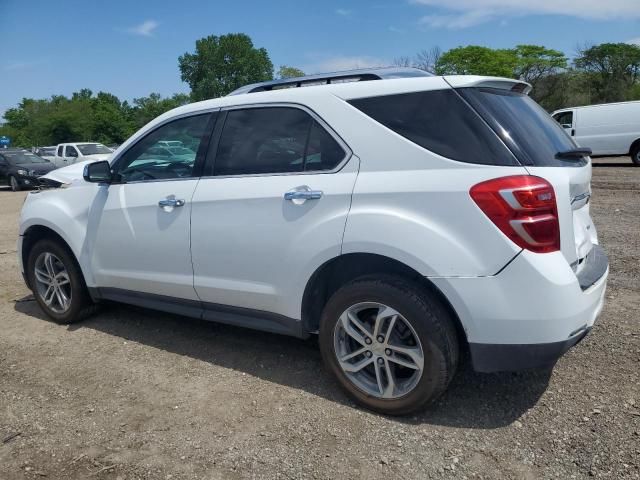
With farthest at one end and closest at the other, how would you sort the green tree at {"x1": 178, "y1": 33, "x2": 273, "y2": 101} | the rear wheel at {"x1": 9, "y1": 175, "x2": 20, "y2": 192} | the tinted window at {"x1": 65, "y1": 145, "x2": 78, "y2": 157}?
1. the green tree at {"x1": 178, "y1": 33, "x2": 273, "y2": 101}
2. the tinted window at {"x1": 65, "y1": 145, "x2": 78, "y2": 157}
3. the rear wheel at {"x1": 9, "y1": 175, "x2": 20, "y2": 192}

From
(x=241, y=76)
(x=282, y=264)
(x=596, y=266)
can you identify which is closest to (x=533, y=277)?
(x=596, y=266)

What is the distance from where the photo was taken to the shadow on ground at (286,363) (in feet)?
9.80

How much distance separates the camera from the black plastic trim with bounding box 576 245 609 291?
273 centimetres

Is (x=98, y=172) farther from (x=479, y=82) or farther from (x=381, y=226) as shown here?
(x=479, y=82)

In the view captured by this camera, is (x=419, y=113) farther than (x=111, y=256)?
No

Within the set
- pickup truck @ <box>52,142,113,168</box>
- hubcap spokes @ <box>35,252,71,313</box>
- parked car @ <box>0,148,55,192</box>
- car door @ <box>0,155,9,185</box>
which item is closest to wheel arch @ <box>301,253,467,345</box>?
hubcap spokes @ <box>35,252,71,313</box>

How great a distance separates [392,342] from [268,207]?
→ 1.07 metres

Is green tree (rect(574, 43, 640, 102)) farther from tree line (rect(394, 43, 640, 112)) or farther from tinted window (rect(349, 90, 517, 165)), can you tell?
tinted window (rect(349, 90, 517, 165))

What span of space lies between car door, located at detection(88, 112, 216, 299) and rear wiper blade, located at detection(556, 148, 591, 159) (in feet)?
7.20

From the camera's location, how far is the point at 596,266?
3014mm

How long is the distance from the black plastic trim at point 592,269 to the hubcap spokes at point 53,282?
150 inches

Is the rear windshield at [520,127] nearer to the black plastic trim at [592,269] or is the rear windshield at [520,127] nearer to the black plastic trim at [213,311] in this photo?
the black plastic trim at [592,269]

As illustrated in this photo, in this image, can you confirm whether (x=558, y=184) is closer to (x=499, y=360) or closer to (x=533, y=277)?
(x=533, y=277)

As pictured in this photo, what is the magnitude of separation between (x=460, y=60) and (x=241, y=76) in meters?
38.4
